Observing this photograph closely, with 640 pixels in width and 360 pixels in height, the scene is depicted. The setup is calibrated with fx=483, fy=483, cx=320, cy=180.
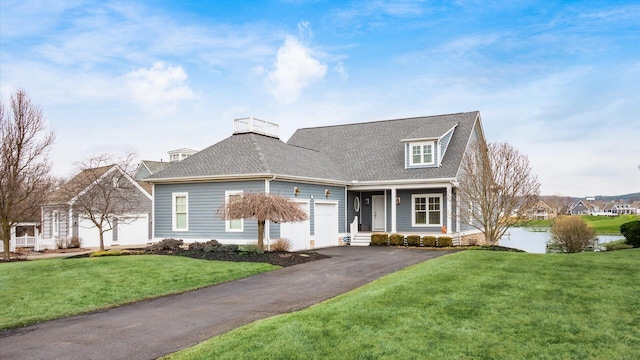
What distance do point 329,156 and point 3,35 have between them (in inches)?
672

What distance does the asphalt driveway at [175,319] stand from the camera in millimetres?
7426

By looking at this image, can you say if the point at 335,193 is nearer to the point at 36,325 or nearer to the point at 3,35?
the point at 3,35

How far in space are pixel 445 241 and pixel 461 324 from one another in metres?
15.1

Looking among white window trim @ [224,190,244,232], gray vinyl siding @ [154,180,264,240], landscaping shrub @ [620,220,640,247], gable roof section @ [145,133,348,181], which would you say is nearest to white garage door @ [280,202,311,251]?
gray vinyl siding @ [154,180,264,240]

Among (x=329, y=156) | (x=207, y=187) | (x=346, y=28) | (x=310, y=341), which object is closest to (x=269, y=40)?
(x=346, y=28)

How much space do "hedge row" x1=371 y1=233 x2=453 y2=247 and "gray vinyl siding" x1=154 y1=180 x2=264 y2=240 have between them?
670 cm

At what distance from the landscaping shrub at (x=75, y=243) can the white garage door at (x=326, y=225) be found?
15688 millimetres

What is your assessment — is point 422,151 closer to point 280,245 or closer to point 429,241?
point 429,241

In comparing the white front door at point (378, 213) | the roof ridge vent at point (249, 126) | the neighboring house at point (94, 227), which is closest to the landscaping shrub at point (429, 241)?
the white front door at point (378, 213)

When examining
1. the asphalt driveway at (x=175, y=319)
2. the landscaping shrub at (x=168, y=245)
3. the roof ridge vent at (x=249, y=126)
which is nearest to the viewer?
the asphalt driveway at (x=175, y=319)

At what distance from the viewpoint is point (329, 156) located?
2872cm

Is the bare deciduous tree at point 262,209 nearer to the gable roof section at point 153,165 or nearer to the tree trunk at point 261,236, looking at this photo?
the tree trunk at point 261,236

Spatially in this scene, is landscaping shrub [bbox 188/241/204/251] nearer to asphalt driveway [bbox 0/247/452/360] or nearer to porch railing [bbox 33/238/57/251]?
asphalt driveway [bbox 0/247/452/360]

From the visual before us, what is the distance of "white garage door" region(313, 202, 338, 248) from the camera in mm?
22875
